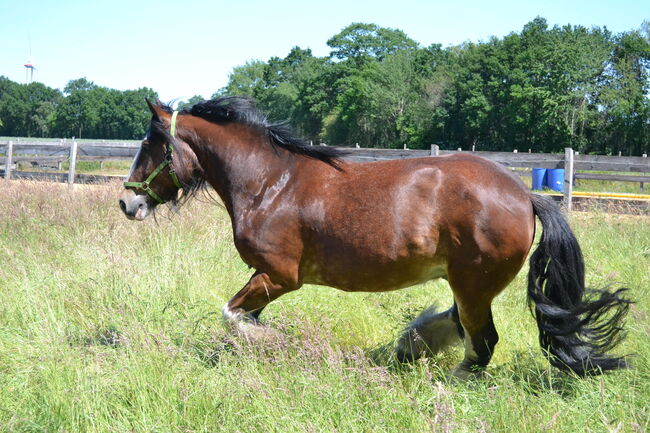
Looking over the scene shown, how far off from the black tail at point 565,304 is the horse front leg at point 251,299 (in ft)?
6.44

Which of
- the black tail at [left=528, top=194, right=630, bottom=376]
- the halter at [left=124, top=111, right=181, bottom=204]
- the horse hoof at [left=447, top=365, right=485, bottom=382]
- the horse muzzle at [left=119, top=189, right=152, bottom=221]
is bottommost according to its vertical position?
the horse hoof at [left=447, top=365, right=485, bottom=382]

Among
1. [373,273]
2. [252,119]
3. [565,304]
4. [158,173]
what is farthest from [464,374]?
[158,173]

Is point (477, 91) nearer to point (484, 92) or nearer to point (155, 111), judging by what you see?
point (484, 92)

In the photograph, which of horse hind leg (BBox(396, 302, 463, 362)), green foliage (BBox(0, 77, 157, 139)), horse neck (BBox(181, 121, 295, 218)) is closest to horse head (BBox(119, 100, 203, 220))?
horse neck (BBox(181, 121, 295, 218))

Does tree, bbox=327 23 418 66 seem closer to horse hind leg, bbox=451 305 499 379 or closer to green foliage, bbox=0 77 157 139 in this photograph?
green foliage, bbox=0 77 157 139

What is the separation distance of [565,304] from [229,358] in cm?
257

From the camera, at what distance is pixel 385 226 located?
14.3ft

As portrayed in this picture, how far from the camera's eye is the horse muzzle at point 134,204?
5020mm

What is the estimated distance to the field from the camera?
3400 millimetres

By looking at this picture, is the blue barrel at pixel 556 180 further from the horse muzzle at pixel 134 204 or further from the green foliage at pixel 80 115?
the green foliage at pixel 80 115

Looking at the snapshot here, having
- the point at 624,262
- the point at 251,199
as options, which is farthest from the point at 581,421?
the point at 624,262

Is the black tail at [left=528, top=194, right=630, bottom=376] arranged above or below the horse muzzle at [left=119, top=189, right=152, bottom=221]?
below

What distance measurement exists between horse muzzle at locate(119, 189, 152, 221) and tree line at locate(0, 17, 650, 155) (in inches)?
1431

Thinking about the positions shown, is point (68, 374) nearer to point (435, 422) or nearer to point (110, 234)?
point (435, 422)
